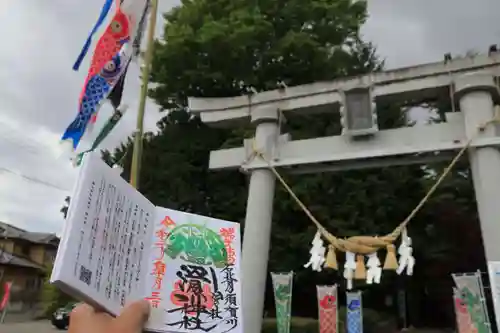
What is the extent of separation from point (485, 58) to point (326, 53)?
8954 millimetres

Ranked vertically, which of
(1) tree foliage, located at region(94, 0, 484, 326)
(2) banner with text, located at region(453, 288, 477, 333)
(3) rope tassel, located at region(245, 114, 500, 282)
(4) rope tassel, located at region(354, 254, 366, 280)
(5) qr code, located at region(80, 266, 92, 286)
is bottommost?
(5) qr code, located at region(80, 266, 92, 286)

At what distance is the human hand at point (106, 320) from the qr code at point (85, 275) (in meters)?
0.12

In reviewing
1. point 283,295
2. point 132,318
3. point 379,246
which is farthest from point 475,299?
point 132,318

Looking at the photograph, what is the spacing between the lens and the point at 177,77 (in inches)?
605

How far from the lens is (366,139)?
255 inches

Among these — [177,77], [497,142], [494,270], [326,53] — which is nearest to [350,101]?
[497,142]

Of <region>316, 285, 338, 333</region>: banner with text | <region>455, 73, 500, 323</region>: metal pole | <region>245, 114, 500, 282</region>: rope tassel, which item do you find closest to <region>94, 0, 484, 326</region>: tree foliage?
<region>316, 285, 338, 333</region>: banner with text

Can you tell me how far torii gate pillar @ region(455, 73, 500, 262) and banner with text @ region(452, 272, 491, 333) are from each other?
1.86 m

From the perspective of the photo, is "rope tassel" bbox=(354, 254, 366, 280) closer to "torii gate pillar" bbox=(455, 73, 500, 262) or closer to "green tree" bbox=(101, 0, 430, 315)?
"torii gate pillar" bbox=(455, 73, 500, 262)

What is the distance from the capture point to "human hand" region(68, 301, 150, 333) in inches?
49.8

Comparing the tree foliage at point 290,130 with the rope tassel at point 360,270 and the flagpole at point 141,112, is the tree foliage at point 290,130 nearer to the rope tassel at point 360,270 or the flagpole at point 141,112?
the flagpole at point 141,112

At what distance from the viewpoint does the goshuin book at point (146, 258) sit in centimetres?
126

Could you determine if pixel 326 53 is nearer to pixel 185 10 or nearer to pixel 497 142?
pixel 185 10

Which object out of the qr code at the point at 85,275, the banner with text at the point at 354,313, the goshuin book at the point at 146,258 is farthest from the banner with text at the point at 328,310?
the qr code at the point at 85,275
